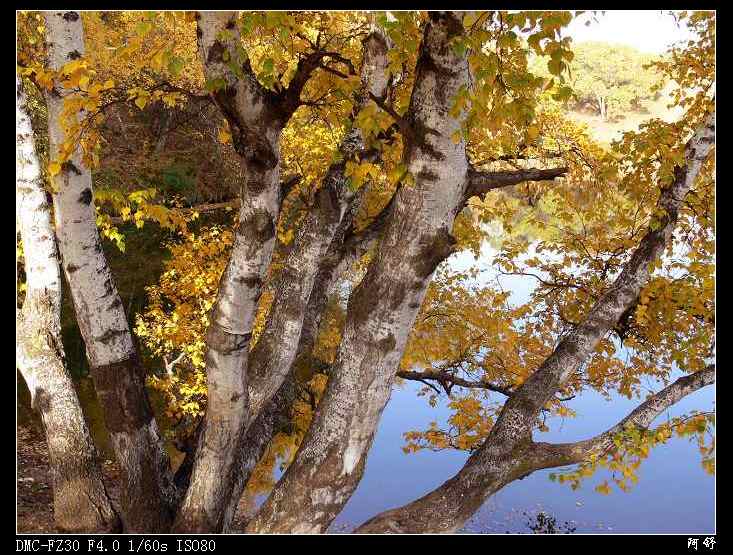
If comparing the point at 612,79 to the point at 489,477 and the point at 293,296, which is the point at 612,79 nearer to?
the point at 293,296

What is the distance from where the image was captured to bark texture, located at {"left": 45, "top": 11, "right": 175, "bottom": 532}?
5.11 meters

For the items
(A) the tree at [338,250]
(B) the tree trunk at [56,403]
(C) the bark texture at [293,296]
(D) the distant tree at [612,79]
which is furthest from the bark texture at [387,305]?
(D) the distant tree at [612,79]

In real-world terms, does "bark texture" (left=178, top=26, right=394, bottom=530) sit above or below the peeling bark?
above

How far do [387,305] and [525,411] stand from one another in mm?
2238

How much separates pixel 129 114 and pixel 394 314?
19.0 m

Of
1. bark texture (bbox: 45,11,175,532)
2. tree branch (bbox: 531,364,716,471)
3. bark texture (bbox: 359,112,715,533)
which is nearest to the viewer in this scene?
bark texture (bbox: 45,11,175,532)

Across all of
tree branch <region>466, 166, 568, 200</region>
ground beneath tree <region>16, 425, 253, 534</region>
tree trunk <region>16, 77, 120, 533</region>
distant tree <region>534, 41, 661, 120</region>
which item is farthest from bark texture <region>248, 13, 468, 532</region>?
distant tree <region>534, 41, 661, 120</region>

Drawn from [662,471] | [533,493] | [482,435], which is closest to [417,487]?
[533,493]

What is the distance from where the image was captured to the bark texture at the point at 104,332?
5.11m

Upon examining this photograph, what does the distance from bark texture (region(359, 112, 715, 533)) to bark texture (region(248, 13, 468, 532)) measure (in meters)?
0.82

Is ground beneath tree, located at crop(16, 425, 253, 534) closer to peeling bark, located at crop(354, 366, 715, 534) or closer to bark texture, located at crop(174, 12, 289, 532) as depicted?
bark texture, located at crop(174, 12, 289, 532)

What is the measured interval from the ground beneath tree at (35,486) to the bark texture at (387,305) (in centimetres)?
187

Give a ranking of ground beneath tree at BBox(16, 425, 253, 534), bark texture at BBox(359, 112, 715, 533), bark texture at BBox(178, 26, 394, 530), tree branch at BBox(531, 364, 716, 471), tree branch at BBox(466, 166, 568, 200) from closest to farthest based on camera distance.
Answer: tree branch at BBox(466, 166, 568, 200) < bark texture at BBox(359, 112, 715, 533) < tree branch at BBox(531, 364, 716, 471) < bark texture at BBox(178, 26, 394, 530) < ground beneath tree at BBox(16, 425, 253, 534)

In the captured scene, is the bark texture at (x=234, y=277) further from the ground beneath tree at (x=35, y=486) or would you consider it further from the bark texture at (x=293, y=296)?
the ground beneath tree at (x=35, y=486)
